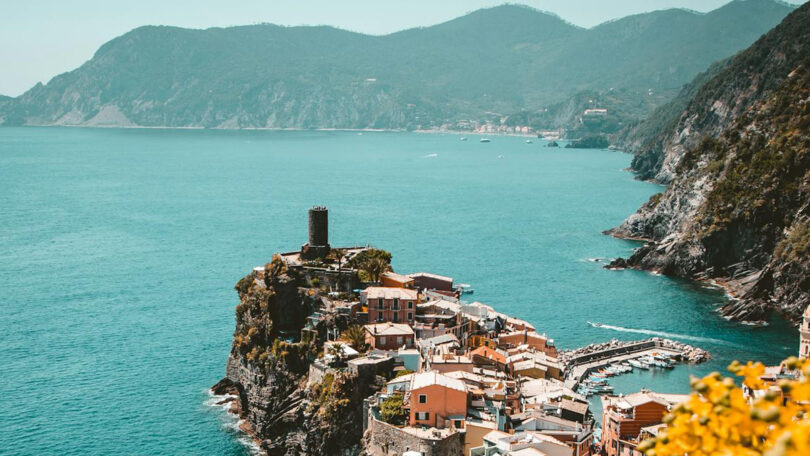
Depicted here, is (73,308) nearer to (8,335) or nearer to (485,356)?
(8,335)

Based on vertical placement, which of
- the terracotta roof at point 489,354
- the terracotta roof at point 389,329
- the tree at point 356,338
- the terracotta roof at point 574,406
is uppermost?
the terracotta roof at point 389,329

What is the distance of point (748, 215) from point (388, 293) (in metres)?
68.0

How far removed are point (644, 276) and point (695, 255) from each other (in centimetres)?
805

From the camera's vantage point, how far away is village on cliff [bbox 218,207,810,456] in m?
44.0

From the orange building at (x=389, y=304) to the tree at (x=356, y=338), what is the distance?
281cm

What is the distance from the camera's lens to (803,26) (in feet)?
536

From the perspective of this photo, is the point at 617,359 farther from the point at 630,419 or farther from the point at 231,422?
the point at 231,422

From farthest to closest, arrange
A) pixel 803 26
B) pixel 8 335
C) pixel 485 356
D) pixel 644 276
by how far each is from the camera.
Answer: pixel 803 26 → pixel 644 276 → pixel 8 335 → pixel 485 356

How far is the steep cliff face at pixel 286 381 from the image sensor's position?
162 ft

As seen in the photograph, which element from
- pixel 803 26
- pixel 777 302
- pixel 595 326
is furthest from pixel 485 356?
pixel 803 26

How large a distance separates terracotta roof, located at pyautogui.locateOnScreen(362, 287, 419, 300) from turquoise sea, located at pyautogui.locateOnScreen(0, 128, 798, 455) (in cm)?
1432

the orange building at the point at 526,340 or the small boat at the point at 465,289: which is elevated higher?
the orange building at the point at 526,340

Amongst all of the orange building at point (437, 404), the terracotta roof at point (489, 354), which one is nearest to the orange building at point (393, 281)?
the terracotta roof at point (489, 354)

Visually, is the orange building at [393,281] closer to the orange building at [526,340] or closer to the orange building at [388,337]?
the orange building at [526,340]
